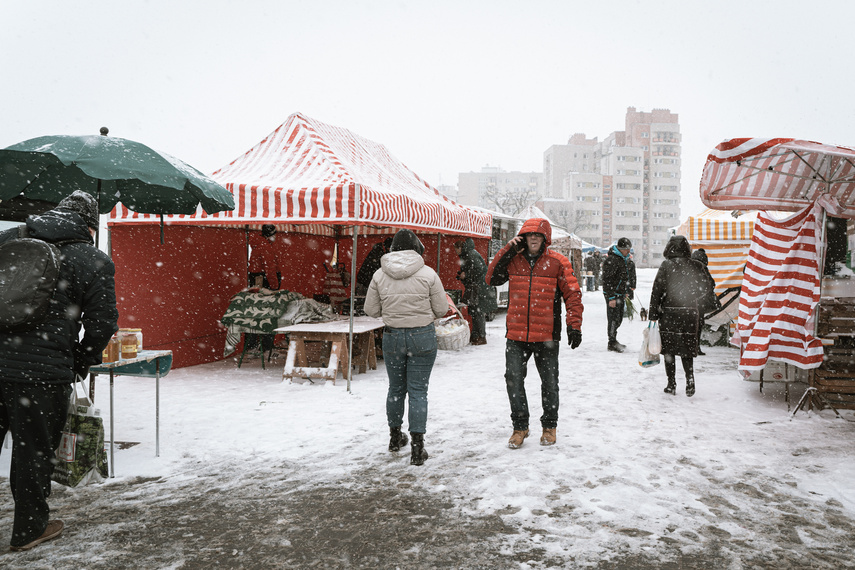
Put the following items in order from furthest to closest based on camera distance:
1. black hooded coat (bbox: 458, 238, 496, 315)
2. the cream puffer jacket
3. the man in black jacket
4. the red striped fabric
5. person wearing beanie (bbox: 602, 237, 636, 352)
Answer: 1. black hooded coat (bbox: 458, 238, 496, 315)
2. person wearing beanie (bbox: 602, 237, 636, 352)
3. the red striped fabric
4. the cream puffer jacket
5. the man in black jacket

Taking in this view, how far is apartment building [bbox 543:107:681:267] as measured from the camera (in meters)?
110

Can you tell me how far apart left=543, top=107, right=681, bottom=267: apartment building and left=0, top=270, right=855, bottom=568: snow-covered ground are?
3946 inches

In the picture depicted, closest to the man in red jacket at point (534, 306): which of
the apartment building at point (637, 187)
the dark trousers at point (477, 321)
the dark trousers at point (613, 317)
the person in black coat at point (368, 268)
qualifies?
the person in black coat at point (368, 268)

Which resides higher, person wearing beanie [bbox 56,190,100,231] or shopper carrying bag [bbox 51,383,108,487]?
person wearing beanie [bbox 56,190,100,231]

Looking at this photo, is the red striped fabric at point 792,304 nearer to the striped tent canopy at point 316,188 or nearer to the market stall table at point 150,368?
the striped tent canopy at point 316,188

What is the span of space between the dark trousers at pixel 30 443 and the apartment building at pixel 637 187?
10358 centimetres

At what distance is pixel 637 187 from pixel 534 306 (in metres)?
114

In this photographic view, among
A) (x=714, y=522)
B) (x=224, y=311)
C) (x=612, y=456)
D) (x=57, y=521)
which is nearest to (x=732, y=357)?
(x=612, y=456)

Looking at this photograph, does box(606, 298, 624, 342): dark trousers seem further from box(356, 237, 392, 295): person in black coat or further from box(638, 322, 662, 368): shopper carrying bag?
box(356, 237, 392, 295): person in black coat

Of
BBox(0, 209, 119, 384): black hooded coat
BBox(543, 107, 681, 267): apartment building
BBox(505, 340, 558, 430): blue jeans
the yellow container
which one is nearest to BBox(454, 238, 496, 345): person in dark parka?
BBox(505, 340, 558, 430): blue jeans

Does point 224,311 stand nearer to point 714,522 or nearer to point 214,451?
point 214,451

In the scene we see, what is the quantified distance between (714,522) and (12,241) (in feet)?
14.1

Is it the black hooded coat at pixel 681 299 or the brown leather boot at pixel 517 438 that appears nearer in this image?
the brown leather boot at pixel 517 438

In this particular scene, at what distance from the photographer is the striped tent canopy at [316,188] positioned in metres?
7.46
